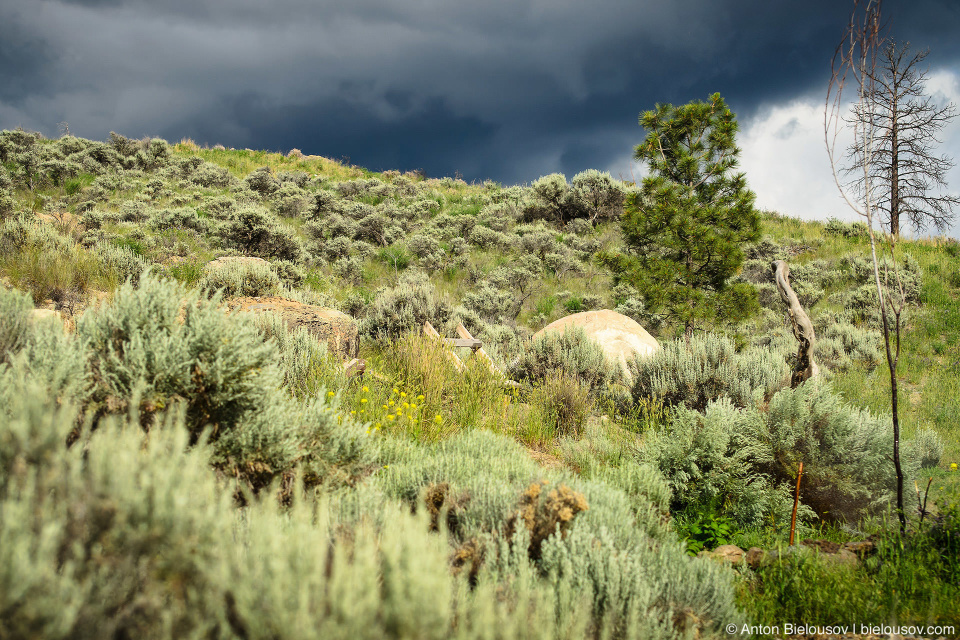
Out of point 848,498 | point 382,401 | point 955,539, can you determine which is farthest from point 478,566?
point 848,498

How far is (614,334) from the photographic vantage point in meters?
8.48

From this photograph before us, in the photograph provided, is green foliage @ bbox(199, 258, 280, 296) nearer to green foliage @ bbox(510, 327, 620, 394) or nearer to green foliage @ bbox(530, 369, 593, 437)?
green foliage @ bbox(510, 327, 620, 394)

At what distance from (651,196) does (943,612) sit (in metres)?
9.37

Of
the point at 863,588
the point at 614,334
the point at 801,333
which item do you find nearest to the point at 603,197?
the point at 614,334

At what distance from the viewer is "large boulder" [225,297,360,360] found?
6.02 meters

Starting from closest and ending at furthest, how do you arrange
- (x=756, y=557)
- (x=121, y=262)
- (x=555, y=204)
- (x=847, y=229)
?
(x=756, y=557), (x=121, y=262), (x=847, y=229), (x=555, y=204)

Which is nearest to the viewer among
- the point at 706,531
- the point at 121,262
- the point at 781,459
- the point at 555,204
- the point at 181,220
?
the point at 706,531

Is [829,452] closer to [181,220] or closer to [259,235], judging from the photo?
[259,235]

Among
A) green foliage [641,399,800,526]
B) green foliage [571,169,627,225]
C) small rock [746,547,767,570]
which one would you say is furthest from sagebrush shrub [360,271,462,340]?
green foliage [571,169,627,225]

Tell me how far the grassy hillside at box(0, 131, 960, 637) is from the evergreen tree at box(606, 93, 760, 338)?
1.36 meters

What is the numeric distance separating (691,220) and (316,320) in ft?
27.1

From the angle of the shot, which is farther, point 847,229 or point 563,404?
point 847,229

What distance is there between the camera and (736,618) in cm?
227

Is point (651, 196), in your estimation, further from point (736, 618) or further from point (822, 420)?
point (736, 618)
